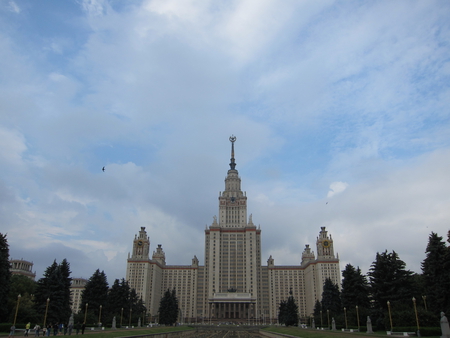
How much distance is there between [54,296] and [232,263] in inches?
4078

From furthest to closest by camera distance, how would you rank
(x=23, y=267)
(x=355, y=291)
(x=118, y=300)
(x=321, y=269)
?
1. (x=23, y=267)
2. (x=321, y=269)
3. (x=118, y=300)
4. (x=355, y=291)

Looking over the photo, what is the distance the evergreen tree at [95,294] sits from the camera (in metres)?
70.8

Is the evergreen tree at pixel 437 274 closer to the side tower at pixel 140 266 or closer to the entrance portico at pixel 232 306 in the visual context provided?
the entrance portico at pixel 232 306

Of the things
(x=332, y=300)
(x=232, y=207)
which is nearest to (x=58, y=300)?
(x=332, y=300)

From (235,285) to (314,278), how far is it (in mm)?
31990

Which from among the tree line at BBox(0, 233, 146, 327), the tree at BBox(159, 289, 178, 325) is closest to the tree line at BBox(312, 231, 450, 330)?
the tree at BBox(159, 289, 178, 325)

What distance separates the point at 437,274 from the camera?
41625mm

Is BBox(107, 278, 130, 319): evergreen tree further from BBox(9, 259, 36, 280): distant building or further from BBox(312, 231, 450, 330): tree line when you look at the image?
BBox(9, 259, 36, 280): distant building

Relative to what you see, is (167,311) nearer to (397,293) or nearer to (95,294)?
(95,294)

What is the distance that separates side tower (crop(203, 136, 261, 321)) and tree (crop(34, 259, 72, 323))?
89.1 m

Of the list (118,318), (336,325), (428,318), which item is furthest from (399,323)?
(118,318)

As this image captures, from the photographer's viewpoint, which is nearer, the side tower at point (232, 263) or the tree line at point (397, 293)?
the tree line at point (397, 293)

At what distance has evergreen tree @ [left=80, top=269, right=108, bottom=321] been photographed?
232 ft

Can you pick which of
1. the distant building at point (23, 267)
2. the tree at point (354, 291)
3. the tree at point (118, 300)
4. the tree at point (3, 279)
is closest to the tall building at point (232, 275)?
the distant building at point (23, 267)
